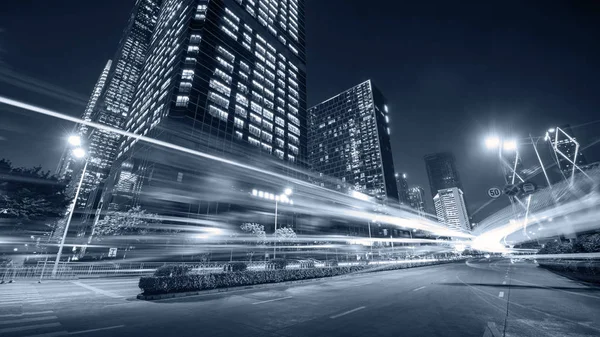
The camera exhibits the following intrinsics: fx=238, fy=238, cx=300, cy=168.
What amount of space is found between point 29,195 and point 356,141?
140 m

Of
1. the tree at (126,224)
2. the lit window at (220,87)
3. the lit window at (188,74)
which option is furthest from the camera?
the lit window at (220,87)

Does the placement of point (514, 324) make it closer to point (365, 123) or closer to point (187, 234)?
point (187, 234)

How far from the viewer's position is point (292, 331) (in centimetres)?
642

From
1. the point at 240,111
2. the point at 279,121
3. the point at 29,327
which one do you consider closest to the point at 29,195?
the point at 29,327

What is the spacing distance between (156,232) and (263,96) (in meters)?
46.0

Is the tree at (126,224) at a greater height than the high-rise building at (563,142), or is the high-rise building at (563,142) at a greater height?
the high-rise building at (563,142)

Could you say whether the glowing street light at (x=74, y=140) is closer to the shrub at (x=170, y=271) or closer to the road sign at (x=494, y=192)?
the shrub at (x=170, y=271)

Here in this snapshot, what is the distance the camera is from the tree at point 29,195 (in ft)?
86.6

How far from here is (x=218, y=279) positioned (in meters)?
14.7

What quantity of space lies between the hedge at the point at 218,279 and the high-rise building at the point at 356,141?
11980 centimetres

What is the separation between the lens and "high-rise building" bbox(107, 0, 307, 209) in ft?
166

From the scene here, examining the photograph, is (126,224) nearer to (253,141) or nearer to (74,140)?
(74,140)

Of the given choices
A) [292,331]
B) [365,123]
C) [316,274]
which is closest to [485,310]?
[292,331]

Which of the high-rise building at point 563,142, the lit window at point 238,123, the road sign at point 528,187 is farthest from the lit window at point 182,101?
the high-rise building at point 563,142
